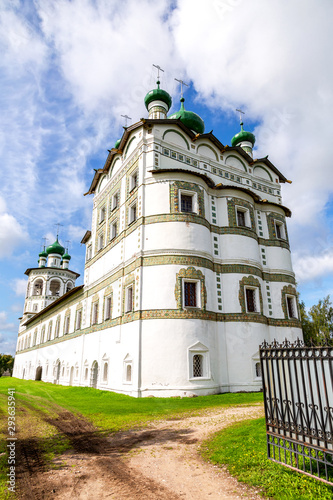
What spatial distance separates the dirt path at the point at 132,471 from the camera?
4449 mm

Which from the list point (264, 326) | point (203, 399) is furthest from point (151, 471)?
point (264, 326)

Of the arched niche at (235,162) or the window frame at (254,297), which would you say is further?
the arched niche at (235,162)

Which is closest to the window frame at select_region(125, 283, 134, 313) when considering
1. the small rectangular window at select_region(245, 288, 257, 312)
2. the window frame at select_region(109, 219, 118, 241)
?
the window frame at select_region(109, 219, 118, 241)

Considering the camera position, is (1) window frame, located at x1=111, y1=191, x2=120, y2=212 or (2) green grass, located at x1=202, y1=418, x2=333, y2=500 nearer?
(2) green grass, located at x1=202, y1=418, x2=333, y2=500

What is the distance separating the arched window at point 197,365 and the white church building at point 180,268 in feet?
0.15

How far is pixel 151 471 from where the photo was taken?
17.1 feet

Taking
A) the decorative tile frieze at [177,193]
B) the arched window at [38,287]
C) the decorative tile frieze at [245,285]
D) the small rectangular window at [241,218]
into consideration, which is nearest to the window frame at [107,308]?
the decorative tile frieze at [177,193]

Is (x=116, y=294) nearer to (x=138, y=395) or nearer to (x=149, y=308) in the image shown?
(x=149, y=308)

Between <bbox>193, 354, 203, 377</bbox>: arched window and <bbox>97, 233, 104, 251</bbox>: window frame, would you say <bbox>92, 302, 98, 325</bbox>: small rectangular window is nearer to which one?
<bbox>97, 233, 104, 251</bbox>: window frame

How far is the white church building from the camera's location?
14555 mm

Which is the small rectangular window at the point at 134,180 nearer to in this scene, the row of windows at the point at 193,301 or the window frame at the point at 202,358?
the row of windows at the point at 193,301

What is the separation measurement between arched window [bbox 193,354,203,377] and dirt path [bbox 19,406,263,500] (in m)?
6.60

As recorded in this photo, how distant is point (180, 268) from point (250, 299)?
4.46 m

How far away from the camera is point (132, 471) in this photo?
5.21 meters
